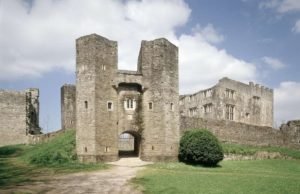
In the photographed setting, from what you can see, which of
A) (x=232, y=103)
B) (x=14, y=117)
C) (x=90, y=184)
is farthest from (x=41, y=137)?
(x=232, y=103)

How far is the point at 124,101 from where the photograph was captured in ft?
114

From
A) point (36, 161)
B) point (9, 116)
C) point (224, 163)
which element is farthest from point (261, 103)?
point (36, 161)

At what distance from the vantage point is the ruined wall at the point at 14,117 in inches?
1806

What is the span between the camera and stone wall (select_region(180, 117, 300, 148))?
42188 mm

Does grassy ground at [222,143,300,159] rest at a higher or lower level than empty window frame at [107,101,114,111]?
lower

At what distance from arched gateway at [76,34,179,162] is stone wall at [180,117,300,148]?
5.89 meters

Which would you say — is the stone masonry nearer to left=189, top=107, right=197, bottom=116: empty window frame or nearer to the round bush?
left=189, top=107, right=197, bottom=116: empty window frame

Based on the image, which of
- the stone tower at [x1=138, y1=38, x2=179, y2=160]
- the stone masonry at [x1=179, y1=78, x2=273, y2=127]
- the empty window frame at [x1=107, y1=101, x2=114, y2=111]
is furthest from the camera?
the stone masonry at [x1=179, y1=78, x2=273, y2=127]

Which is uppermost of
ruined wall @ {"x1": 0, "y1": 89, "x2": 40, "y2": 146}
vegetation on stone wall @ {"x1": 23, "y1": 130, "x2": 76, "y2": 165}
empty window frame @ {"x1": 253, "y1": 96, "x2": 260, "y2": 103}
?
empty window frame @ {"x1": 253, "y1": 96, "x2": 260, "y2": 103}

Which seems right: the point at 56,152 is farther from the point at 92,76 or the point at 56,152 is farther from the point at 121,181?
the point at 121,181

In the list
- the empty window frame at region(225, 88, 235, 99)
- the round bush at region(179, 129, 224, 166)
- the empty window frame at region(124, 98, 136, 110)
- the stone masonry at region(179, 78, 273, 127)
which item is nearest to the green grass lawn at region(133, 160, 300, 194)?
the round bush at region(179, 129, 224, 166)

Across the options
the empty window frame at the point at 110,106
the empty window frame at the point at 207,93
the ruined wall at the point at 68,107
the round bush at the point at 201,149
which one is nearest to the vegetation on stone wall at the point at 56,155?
the empty window frame at the point at 110,106

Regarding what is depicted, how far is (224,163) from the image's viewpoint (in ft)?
117

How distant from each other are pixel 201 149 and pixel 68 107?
60.7 ft
